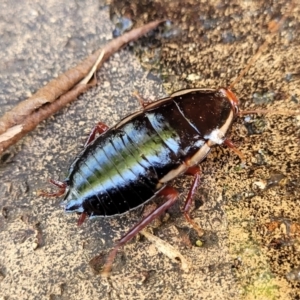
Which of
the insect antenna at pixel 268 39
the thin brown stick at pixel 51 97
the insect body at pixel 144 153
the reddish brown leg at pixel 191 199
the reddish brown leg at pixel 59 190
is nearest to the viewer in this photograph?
the insect body at pixel 144 153

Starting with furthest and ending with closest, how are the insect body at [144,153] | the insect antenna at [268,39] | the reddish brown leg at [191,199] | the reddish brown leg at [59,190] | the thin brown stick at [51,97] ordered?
the insect antenna at [268,39] → the thin brown stick at [51,97] → the reddish brown leg at [59,190] → the reddish brown leg at [191,199] → the insect body at [144,153]

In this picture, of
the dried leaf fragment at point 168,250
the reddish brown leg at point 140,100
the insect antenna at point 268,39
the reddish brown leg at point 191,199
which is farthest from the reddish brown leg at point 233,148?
the dried leaf fragment at point 168,250

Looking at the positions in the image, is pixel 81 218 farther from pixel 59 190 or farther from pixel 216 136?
pixel 216 136

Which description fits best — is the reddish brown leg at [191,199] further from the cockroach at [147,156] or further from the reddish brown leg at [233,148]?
the reddish brown leg at [233,148]

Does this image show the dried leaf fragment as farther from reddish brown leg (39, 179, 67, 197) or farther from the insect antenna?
the insect antenna

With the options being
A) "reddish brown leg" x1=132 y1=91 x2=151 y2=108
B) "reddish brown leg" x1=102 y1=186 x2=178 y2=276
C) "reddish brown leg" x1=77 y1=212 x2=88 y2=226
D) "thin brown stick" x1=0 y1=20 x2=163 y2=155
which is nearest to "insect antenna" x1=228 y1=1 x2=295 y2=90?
"reddish brown leg" x1=132 y1=91 x2=151 y2=108

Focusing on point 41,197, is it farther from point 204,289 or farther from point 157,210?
point 204,289

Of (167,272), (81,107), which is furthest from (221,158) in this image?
(81,107)

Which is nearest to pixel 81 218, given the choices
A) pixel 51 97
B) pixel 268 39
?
pixel 51 97

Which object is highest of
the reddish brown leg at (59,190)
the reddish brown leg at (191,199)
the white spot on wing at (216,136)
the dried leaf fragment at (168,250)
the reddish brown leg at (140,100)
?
the reddish brown leg at (140,100)
